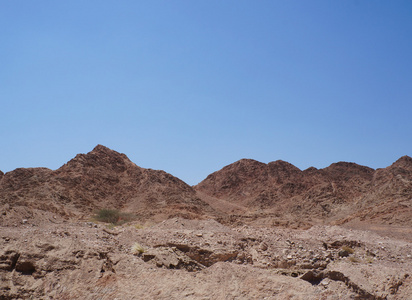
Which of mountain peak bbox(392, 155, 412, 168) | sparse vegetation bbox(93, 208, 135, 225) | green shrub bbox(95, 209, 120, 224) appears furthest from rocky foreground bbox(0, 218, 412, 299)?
mountain peak bbox(392, 155, 412, 168)

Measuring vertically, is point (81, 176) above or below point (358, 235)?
above

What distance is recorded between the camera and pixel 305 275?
7512 mm

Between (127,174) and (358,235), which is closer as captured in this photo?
(358,235)

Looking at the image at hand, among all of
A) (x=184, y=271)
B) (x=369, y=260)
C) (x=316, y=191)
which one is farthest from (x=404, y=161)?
A: (x=184, y=271)

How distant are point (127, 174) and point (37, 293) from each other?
4358 centimetres

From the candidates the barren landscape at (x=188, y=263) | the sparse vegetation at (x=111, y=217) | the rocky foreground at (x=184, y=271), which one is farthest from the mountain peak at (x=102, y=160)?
the rocky foreground at (x=184, y=271)

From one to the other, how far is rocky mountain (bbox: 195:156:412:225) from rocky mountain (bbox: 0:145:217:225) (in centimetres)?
912

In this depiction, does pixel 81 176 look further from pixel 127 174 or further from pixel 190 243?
pixel 190 243

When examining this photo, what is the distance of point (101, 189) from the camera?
44.8 metres

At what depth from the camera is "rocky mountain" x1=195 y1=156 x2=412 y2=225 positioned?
37.3m

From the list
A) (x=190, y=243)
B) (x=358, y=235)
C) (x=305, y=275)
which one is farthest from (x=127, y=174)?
(x=305, y=275)

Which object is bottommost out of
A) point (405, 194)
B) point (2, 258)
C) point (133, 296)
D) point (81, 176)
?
point (133, 296)

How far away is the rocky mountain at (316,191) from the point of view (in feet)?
123

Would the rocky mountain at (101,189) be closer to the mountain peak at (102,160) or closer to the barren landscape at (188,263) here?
the mountain peak at (102,160)
